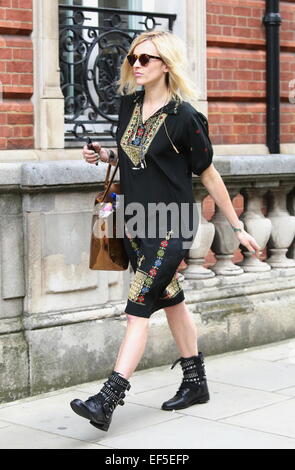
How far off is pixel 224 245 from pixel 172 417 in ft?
6.73

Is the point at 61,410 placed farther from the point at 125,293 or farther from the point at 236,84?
the point at 236,84

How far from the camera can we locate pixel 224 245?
7801mm

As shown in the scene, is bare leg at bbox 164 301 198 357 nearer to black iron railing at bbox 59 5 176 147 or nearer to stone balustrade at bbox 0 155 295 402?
stone balustrade at bbox 0 155 295 402

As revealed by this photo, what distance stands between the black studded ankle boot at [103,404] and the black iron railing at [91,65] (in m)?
2.45

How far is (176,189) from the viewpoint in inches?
227

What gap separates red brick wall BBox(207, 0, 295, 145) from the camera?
844cm

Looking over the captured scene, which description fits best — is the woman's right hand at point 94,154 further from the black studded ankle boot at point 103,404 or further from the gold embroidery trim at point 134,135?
the black studded ankle boot at point 103,404

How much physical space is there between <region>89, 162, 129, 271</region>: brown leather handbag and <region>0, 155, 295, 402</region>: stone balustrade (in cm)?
65

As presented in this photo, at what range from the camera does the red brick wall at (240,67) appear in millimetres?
8438

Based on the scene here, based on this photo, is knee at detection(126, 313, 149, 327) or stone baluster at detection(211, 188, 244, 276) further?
stone baluster at detection(211, 188, 244, 276)

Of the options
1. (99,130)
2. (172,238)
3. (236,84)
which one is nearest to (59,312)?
(172,238)

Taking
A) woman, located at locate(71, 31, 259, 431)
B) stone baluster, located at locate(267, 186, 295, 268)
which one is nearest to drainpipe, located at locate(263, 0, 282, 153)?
stone baluster, located at locate(267, 186, 295, 268)

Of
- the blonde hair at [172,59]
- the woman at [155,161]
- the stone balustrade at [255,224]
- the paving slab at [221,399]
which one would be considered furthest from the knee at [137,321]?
the stone balustrade at [255,224]

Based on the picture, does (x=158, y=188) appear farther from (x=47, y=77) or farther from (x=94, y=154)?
(x=47, y=77)
